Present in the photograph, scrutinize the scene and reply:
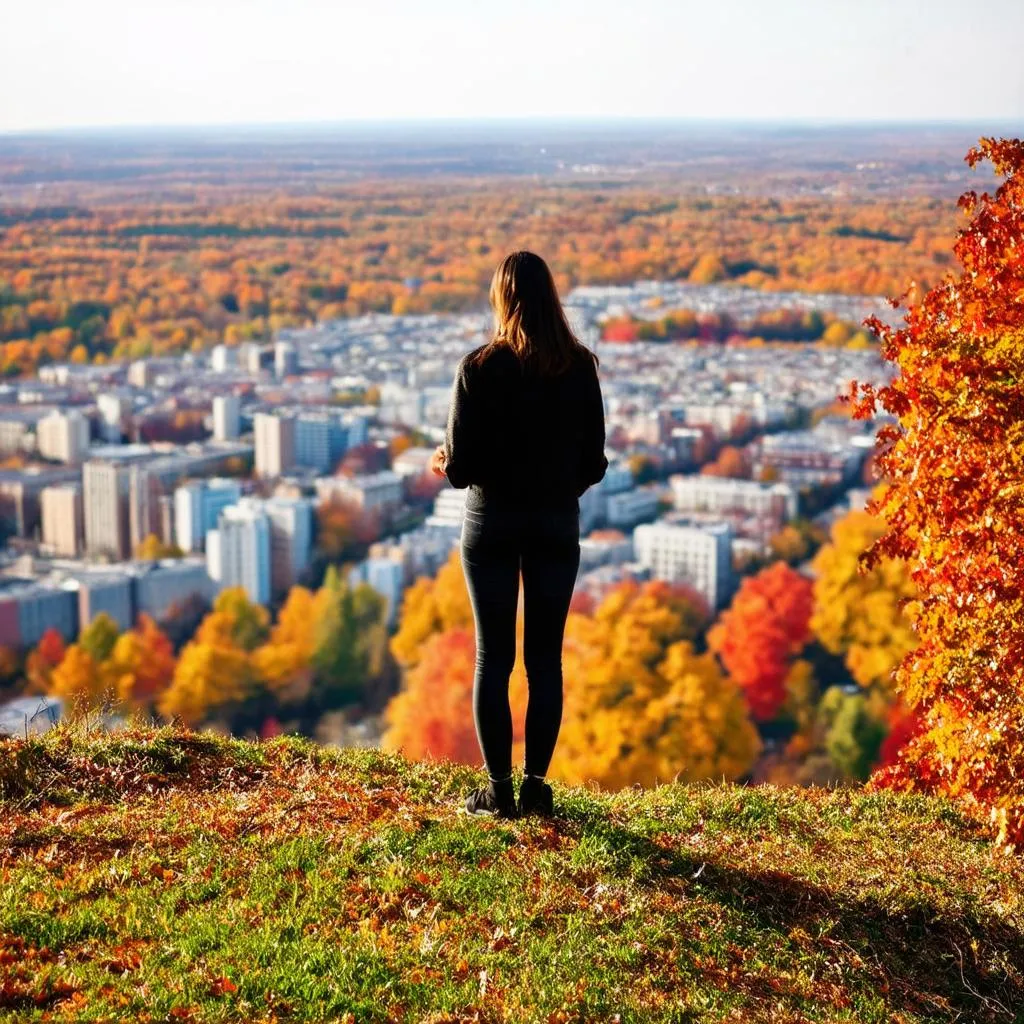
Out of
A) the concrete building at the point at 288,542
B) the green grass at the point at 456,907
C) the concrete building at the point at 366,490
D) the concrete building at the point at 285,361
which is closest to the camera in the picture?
the green grass at the point at 456,907

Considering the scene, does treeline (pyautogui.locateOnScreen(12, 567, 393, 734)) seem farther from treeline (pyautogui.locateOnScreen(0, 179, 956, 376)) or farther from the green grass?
the green grass

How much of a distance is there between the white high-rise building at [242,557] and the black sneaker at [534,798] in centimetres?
4988

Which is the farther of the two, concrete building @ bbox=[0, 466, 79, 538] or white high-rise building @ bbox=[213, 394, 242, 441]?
white high-rise building @ bbox=[213, 394, 242, 441]

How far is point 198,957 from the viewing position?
165 inches

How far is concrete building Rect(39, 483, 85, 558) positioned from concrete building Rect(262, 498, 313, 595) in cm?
756

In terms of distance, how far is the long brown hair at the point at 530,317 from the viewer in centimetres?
505

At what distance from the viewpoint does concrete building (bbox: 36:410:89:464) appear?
6819 cm

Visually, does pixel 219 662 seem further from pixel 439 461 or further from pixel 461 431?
pixel 461 431

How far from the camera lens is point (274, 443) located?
71.1m

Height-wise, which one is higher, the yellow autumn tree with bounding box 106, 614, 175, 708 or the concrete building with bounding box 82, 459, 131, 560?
the concrete building with bounding box 82, 459, 131, 560

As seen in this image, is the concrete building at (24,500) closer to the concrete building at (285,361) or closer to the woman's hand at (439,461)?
the concrete building at (285,361)

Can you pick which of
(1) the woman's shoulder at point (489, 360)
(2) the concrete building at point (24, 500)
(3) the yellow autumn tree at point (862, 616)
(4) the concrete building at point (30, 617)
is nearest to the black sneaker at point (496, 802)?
(1) the woman's shoulder at point (489, 360)

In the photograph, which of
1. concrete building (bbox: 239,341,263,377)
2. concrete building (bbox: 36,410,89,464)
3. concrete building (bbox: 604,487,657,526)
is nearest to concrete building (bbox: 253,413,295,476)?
concrete building (bbox: 36,410,89,464)

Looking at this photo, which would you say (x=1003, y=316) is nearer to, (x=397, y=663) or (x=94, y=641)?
(x=397, y=663)
